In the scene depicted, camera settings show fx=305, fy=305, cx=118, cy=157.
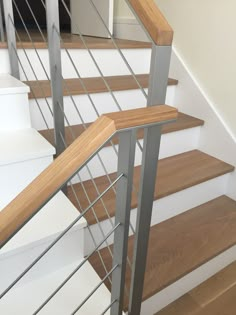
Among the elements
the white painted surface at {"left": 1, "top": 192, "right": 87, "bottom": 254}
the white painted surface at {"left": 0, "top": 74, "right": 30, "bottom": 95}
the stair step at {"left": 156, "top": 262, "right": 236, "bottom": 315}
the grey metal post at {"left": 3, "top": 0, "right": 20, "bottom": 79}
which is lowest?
the stair step at {"left": 156, "top": 262, "right": 236, "bottom": 315}

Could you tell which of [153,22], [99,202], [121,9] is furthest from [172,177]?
[121,9]

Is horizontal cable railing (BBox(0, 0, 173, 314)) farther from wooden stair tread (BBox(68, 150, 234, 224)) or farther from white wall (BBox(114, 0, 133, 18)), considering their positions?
white wall (BBox(114, 0, 133, 18))

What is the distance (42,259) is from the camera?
105 centimetres

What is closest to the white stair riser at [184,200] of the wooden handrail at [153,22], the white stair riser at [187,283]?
the white stair riser at [187,283]

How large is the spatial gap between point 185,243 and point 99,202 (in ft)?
1.50

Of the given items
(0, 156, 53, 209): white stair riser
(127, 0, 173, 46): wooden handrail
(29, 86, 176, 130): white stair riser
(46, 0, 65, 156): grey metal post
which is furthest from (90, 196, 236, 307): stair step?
(127, 0, 173, 46): wooden handrail

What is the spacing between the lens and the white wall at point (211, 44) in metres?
1.66

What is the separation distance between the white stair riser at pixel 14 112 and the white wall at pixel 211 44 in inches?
42.4

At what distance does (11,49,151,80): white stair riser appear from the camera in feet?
5.29

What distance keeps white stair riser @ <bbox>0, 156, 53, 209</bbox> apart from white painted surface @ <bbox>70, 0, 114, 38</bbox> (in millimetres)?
1343

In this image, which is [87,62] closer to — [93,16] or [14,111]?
[14,111]

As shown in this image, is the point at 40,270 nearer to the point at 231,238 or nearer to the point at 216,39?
the point at 231,238

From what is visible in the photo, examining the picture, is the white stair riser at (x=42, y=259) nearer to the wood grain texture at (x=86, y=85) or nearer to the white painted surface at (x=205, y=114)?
the wood grain texture at (x=86, y=85)

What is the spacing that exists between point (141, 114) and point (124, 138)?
7 centimetres
